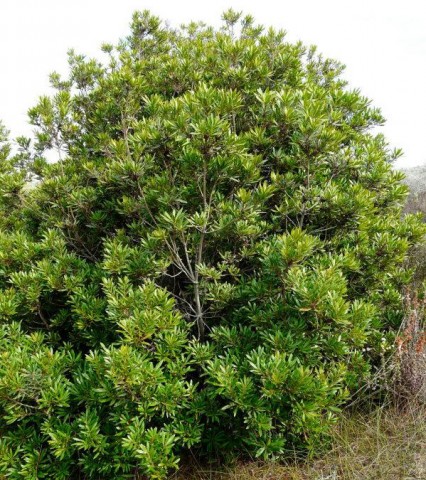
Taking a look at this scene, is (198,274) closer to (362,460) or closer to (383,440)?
(362,460)

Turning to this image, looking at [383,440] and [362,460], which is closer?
[362,460]

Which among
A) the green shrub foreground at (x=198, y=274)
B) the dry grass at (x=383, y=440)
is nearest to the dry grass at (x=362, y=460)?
the dry grass at (x=383, y=440)

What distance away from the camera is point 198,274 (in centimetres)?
374

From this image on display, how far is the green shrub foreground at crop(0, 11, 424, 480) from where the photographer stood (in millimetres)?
3162

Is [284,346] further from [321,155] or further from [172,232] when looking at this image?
[321,155]

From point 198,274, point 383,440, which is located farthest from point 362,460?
point 198,274

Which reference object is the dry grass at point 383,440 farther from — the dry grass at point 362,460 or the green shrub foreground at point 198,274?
the green shrub foreground at point 198,274

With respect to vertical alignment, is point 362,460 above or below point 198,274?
below

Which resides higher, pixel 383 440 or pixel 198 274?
pixel 198 274

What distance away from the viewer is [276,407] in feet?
10.8

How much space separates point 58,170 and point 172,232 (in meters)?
1.93

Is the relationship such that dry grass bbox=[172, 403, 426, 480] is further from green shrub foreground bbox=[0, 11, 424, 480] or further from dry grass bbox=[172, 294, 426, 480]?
green shrub foreground bbox=[0, 11, 424, 480]

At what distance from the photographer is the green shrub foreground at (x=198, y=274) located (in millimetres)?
3162

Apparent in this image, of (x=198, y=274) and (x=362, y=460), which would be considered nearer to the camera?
(x=362, y=460)
